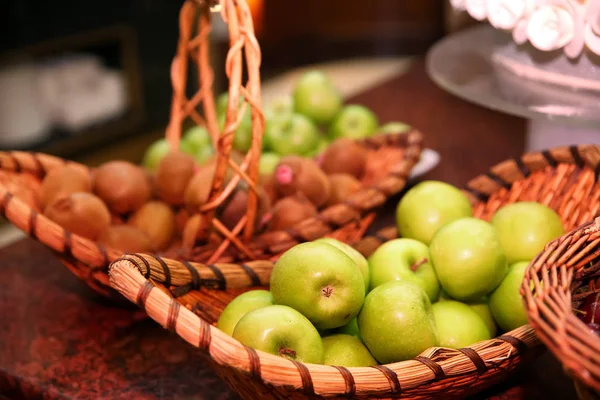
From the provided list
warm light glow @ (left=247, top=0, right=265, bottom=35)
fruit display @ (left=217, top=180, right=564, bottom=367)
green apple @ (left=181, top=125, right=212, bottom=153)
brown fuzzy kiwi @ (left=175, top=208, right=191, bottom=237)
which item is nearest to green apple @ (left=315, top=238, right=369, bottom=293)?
fruit display @ (left=217, top=180, right=564, bottom=367)

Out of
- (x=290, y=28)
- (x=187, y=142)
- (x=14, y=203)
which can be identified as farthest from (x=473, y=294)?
(x=290, y=28)

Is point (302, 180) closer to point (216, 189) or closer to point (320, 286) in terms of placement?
point (216, 189)

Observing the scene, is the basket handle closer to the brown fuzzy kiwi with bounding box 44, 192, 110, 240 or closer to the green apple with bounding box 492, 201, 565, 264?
the brown fuzzy kiwi with bounding box 44, 192, 110, 240

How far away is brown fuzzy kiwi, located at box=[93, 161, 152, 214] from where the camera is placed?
102 cm

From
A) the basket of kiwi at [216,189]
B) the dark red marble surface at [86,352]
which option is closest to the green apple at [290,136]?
the basket of kiwi at [216,189]

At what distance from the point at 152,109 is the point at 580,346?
2702 millimetres

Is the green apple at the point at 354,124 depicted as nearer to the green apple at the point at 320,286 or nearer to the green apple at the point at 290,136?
the green apple at the point at 290,136

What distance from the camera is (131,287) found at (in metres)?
0.61

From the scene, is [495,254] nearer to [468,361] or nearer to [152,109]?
[468,361]

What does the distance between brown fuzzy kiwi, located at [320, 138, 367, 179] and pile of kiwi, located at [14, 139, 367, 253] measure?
0.10ft

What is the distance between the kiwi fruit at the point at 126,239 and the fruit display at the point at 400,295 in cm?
27

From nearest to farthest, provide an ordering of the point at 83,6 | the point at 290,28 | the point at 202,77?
the point at 202,77, the point at 83,6, the point at 290,28

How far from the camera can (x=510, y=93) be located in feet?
3.13

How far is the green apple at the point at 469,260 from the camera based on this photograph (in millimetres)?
753
